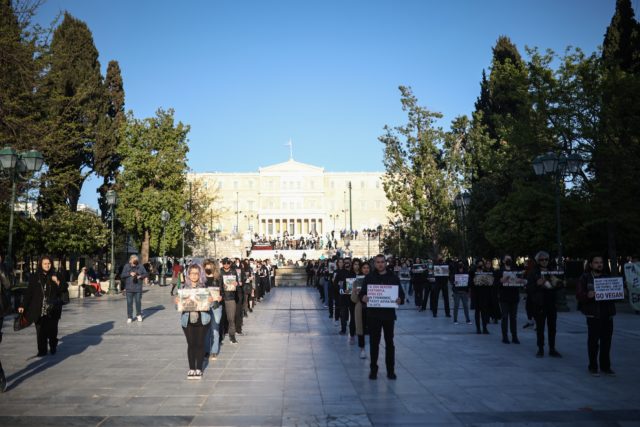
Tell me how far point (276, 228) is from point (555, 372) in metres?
114

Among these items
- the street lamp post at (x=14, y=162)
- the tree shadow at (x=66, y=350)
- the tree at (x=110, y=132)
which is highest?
the tree at (x=110, y=132)

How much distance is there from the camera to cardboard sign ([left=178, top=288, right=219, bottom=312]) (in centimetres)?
934

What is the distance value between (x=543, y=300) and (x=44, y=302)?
8811 millimetres

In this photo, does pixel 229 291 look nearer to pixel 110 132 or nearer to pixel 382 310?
pixel 382 310

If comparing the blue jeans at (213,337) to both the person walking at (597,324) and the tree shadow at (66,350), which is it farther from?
the person walking at (597,324)

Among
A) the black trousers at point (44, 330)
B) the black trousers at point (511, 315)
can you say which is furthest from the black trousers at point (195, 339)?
the black trousers at point (511, 315)

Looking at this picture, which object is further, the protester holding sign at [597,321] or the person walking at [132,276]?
the person walking at [132,276]

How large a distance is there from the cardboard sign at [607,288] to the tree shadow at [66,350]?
833 cm

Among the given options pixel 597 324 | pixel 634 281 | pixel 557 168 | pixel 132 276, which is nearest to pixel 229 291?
pixel 132 276

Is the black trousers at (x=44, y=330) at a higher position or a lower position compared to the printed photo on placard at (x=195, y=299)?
lower

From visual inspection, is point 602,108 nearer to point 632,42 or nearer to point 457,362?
point 632,42

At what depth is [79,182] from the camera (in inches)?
1736

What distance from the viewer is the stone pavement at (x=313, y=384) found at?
7000 millimetres

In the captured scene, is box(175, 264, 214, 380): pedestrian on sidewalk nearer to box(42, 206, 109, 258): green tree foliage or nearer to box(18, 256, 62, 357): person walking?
box(18, 256, 62, 357): person walking
